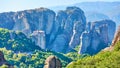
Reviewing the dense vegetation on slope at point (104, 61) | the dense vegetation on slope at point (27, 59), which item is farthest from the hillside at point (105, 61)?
the dense vegetation on slope at point (27, 59)

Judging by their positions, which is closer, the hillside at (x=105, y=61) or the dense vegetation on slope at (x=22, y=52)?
the hillside at (x=105, y=61)

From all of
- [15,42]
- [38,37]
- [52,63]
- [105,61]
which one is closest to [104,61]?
[105,61]

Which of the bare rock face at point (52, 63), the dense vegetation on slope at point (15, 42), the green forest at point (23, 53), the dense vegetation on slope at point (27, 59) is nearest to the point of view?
the bare rock face at point (52, 63)

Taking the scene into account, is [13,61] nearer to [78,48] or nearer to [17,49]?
[17,49]

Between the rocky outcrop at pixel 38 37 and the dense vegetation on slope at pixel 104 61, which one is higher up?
the dense vegetation on slope at pixel 104 61

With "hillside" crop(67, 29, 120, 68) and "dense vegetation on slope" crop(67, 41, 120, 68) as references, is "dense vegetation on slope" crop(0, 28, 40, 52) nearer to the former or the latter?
"hillside" crop(67, 29, 120, 68)

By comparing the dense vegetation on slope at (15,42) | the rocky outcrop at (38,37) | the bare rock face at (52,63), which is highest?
the bare rock face at (52,63)

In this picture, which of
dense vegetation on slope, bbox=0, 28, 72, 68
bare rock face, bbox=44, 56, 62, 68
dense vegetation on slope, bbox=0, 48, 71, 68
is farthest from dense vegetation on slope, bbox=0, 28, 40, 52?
bare rock face, bbox=44, 56, 62, 68

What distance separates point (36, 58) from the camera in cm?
15562

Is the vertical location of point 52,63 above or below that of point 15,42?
above

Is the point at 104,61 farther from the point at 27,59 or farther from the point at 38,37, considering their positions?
the point at 38,37

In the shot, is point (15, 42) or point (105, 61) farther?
point (15, 42)

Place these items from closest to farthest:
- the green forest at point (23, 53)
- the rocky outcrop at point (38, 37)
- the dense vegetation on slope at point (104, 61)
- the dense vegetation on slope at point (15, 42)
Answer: the dense vegetation on slope at point (104, 61), the green forest at point (23, 53), the dense vegetation on slope at point (15, 42), the rocky outcrop at point (38, 37)

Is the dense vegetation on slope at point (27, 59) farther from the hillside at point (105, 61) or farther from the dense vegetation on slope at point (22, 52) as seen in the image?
the hillside at point (105, 61)
